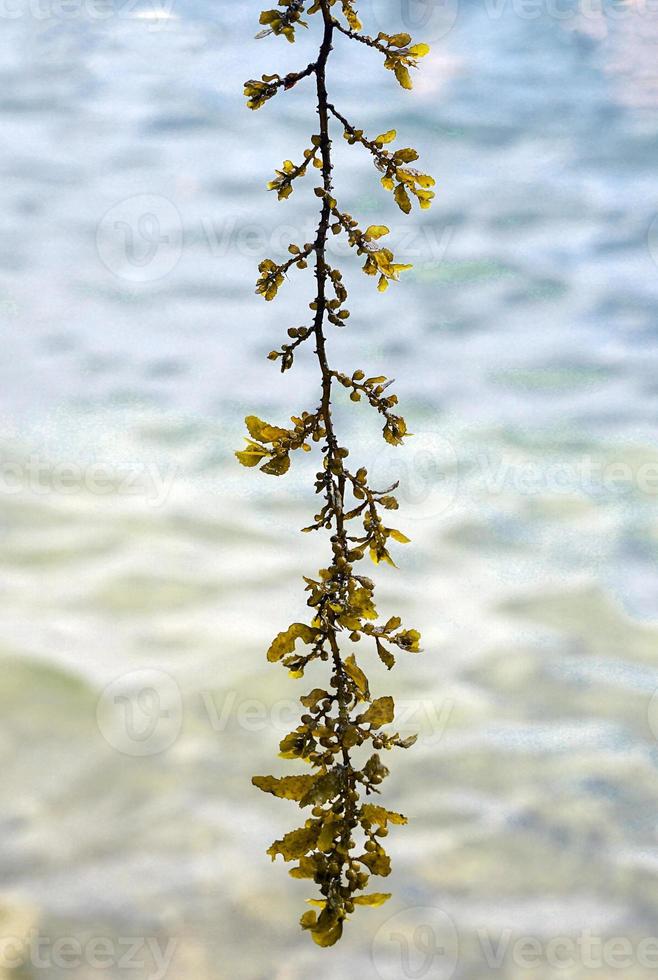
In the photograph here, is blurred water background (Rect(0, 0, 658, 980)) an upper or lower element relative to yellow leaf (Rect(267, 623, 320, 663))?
upper

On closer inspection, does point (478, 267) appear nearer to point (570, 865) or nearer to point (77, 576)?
point (77, 576)

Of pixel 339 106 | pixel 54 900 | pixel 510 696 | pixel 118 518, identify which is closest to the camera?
pixel 54 900

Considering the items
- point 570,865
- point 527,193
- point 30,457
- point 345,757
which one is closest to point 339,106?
point 527,193

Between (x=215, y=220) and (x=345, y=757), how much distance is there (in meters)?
2.09

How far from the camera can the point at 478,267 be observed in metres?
2.65

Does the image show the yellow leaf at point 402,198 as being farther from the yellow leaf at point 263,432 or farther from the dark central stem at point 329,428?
the yellow leaf at point 263,432
